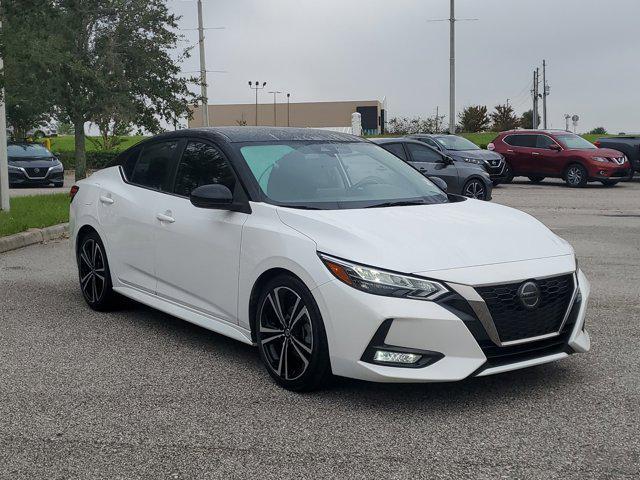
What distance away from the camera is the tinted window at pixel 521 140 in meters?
27.7

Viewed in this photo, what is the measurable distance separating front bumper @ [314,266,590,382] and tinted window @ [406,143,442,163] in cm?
1499

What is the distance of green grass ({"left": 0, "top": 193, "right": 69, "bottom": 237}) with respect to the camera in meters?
13.1

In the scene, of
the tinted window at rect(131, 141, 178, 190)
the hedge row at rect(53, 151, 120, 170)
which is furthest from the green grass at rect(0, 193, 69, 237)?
the hedge row at rect(53, 151, 120, 170)

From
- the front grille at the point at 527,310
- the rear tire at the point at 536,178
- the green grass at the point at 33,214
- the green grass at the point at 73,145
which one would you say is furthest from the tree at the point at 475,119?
the front grille at the point at 527,310

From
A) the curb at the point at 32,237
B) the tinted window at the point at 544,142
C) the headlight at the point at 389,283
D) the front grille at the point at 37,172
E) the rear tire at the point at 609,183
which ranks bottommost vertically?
the curb at the point at 32,237

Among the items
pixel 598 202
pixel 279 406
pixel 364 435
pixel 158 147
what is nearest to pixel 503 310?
pixel 364 435

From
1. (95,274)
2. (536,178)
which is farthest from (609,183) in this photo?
(95,274)

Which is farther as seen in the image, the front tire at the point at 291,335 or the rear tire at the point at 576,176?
the rear tire at the point at 576,176

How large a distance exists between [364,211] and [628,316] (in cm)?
298

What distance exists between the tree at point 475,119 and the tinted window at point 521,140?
43322 mm

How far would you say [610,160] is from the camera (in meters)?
26.3

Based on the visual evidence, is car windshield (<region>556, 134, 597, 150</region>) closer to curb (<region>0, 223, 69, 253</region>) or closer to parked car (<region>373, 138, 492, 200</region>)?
parked car (<region>373, 138, 492, 200</region>)

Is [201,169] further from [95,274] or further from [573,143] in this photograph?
[573,143]

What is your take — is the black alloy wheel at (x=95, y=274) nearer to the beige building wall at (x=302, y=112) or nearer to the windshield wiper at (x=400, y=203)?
the windshield wiper at (x=400, y=203)
